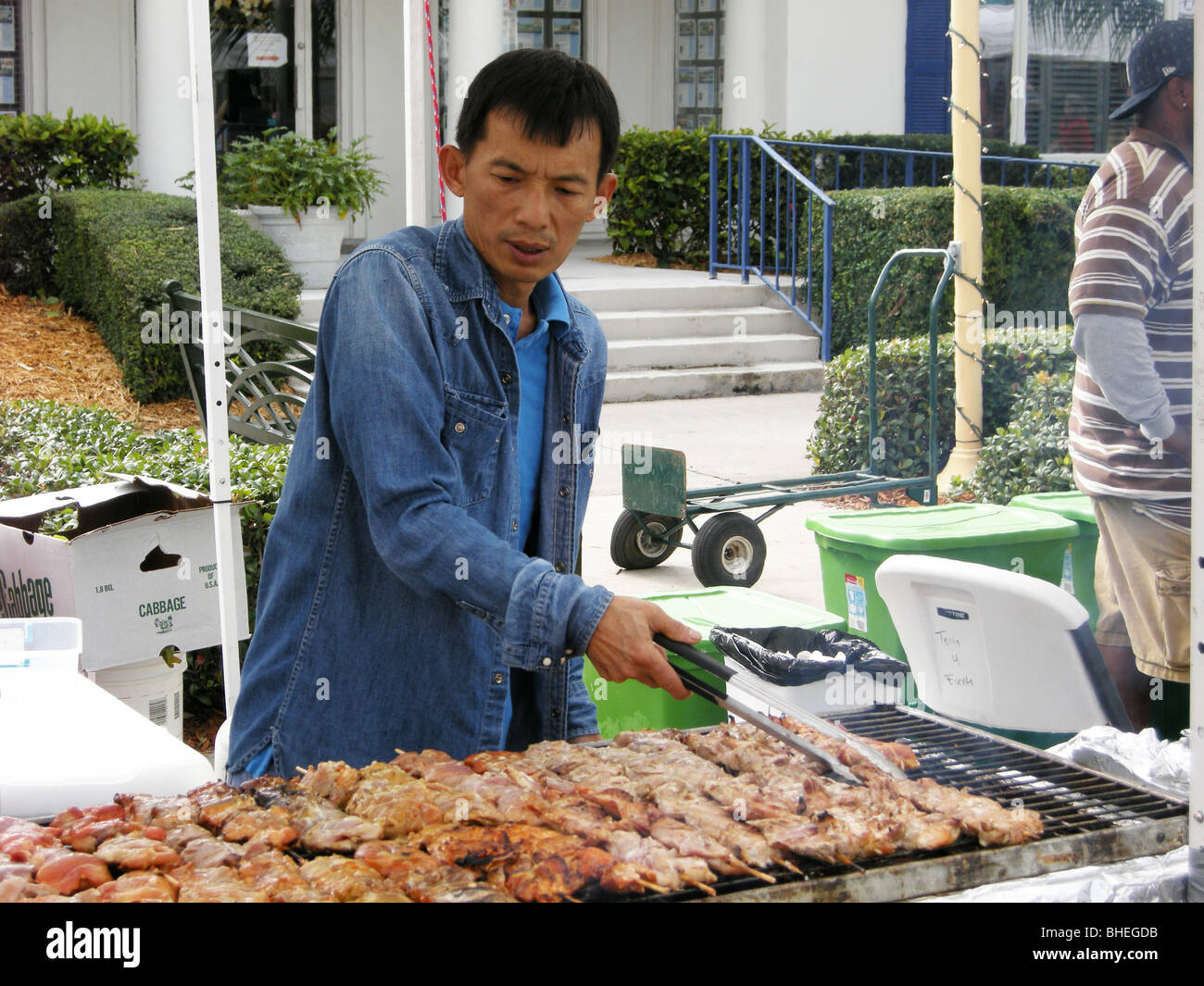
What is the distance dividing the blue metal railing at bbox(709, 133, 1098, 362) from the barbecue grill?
32.6 feet

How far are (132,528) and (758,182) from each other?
11341 mm

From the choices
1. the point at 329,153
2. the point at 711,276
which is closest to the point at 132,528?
the point at 329,153

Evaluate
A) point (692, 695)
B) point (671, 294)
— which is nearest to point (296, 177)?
point (671, 294)

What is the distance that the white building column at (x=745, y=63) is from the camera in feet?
47.0

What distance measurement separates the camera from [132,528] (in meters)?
4.04

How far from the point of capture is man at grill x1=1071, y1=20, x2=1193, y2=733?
320 centimetres

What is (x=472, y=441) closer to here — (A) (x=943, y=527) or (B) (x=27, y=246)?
(A) (x=943, y=527)

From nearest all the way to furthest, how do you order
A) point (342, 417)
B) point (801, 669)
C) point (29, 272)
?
point (342, 417) → point (801, 669) → point (29, 272)

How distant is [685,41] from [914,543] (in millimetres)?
14105

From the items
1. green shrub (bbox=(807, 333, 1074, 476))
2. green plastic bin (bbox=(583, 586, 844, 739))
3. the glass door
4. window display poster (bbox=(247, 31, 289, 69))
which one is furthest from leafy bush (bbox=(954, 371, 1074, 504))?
window display poster (bbox=(247, 31, 289, 69))

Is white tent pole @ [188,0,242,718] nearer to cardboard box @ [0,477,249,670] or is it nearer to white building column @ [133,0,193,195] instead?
cardboard box @ [0,477,249,670]

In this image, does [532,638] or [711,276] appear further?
[711,276]

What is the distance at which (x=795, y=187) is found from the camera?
42.5ft

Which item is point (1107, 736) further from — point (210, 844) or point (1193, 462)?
point (210, 844)
